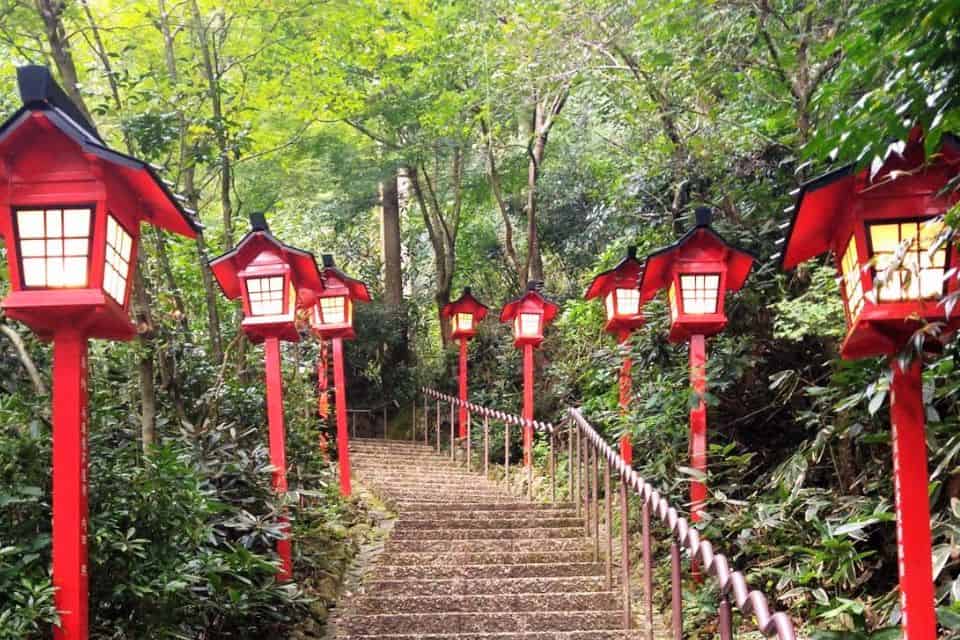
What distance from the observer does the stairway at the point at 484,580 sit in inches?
229

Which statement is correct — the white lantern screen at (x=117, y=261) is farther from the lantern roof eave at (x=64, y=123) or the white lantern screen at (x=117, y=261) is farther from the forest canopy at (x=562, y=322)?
the forest canopy at (x=562, y=322)

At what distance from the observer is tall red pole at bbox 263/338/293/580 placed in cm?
631

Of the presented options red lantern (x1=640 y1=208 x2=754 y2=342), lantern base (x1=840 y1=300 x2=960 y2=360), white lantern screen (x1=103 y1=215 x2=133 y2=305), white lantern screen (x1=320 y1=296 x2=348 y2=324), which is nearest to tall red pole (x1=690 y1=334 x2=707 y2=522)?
red lantern (x1=640 y1=208 x2=754 y2=342)

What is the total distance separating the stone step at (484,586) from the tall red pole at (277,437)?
0.78 metres

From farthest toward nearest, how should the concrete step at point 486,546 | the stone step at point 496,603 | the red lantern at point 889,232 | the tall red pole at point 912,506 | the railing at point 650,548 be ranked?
the concrete step at point 486,546 < the stone step at point 496,603 < the red lantern at point 889,232 < the tall red pole at point 912,506 < the railing at point 650,548

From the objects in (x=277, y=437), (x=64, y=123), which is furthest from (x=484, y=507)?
(x=64, y=123)

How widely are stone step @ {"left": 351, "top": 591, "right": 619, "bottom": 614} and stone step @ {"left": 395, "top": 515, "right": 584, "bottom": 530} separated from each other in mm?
1957

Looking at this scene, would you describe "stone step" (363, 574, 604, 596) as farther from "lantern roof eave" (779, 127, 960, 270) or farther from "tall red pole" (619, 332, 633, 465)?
"lantern roof eave" (779, 127, 960, 270)

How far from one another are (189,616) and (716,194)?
6389 millimetres

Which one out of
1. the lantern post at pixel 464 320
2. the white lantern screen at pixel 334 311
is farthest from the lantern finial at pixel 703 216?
the lantern post at pixel 464 320

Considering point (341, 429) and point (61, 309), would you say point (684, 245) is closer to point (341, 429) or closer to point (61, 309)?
point (61, 309)

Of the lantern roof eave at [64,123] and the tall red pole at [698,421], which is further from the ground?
the lantern roof eave at [64,123]

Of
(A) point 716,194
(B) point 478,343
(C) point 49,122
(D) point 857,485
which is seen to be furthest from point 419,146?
(C) point 49,122

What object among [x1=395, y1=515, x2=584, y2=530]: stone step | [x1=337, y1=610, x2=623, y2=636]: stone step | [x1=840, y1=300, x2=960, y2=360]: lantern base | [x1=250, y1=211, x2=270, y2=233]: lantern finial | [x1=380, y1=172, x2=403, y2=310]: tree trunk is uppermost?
[x1=380, y1=172, x2=403, y2=310]: tree trunk
